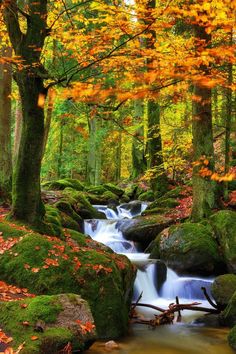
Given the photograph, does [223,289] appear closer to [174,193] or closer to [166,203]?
[166,203]

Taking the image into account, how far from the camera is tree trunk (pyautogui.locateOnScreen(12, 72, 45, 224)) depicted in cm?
852

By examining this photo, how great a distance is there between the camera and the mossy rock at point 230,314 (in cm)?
764

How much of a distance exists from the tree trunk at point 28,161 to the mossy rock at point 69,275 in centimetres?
134

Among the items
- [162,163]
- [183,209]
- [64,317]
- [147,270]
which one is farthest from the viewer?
[162,163]

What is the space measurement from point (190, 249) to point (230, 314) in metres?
2.86

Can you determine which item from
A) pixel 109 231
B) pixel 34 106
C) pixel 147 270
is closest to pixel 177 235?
pixel 147 270

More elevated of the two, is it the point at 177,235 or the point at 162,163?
the point at 162,163

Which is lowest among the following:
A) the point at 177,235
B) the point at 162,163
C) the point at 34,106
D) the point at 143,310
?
the point at 143,310

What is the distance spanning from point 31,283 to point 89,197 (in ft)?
40.0

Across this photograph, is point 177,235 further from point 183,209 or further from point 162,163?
point 162,163

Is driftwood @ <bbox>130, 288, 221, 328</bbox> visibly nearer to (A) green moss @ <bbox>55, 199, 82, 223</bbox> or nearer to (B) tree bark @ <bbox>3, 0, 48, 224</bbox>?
(B) tree bark @ <bbox>3, 0, 48, 224</bbox>

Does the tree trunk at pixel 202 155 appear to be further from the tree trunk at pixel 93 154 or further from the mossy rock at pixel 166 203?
the tree trunk at pixel 93 154

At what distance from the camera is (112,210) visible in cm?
1709

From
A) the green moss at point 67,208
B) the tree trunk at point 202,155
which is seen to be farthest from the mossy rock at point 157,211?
the green moss at point 67,208
